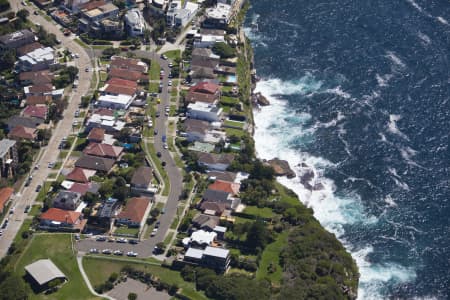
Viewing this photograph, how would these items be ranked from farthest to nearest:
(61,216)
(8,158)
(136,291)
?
(8,158) → (61,216) → (136,291)

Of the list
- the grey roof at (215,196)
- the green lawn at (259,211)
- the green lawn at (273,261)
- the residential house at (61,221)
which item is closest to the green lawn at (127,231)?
the residential house at (61,221)

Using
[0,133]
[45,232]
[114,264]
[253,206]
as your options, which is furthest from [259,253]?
[0,133]

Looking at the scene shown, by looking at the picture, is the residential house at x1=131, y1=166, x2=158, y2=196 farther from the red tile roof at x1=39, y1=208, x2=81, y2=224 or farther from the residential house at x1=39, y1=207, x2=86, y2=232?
the residential house at x1=39, y1=207, x2=86, y2=232

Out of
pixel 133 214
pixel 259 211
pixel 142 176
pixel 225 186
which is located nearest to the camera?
pixel 133 214

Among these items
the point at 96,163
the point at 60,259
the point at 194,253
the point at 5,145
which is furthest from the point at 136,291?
the point at 5,145

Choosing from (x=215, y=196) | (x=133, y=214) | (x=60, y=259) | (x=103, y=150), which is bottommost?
(x=60, y=259)

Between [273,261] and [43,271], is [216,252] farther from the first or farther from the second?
[43,271]

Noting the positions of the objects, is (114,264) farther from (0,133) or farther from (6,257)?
(0,133)
